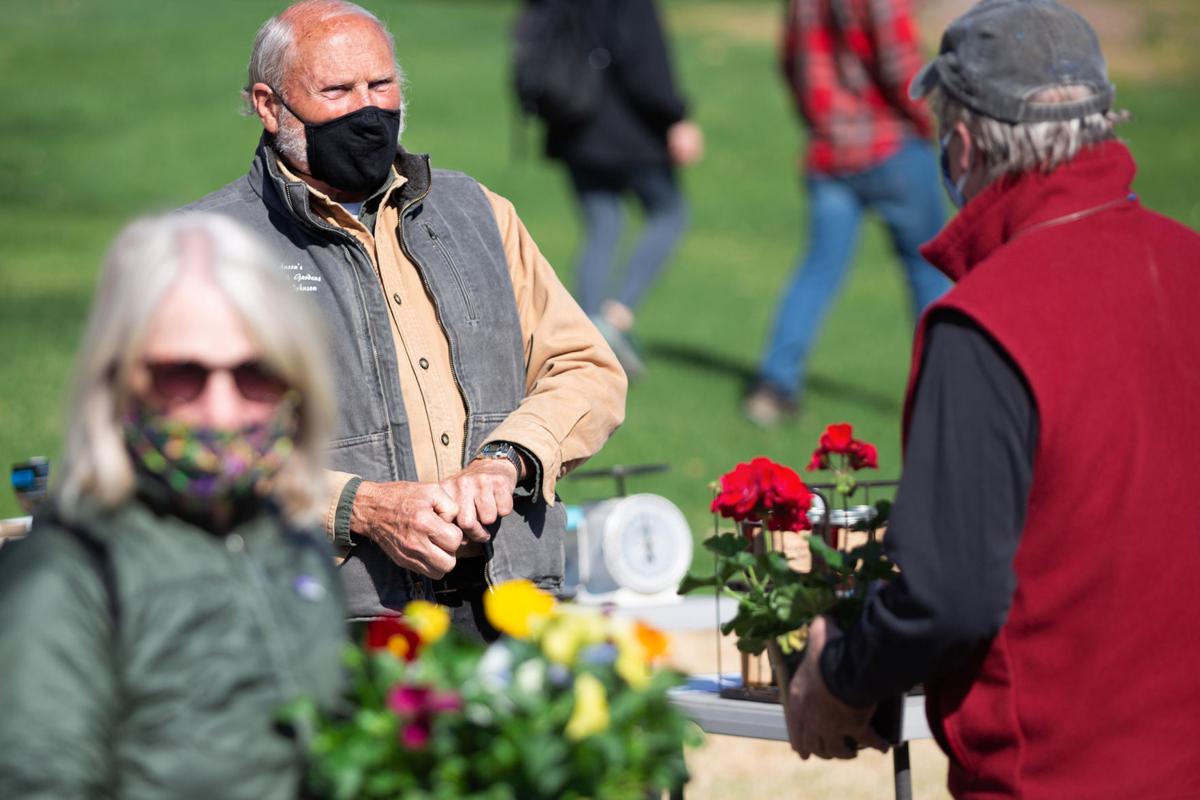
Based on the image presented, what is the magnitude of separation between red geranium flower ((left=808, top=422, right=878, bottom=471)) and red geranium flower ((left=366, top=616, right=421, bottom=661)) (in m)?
1.39

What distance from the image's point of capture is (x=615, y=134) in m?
9.30

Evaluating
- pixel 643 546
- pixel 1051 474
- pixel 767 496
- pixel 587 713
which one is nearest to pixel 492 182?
pixel 643 546

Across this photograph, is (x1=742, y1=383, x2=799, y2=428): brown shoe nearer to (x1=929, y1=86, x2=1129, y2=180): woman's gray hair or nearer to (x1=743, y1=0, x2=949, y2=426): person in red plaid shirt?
(x1=743, y1=0, x2=949, y2=426): person in red plaid shirt

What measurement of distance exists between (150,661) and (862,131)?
21.8ft

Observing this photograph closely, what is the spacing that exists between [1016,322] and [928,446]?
0.21 metres

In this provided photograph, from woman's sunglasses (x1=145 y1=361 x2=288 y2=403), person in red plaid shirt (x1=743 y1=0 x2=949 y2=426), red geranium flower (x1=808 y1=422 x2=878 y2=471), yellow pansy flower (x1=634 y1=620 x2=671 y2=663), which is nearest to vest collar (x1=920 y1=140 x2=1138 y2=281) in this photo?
yellow pansy flower (x1=634 y1=620 x2=671 y2=663)

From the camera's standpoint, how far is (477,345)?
3.60 m

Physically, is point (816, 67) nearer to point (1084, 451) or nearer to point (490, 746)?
point (1084, 451)

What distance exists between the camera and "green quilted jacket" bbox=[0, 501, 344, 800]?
1964mm

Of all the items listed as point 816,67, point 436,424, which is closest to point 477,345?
point 436,424

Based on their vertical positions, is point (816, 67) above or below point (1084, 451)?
above

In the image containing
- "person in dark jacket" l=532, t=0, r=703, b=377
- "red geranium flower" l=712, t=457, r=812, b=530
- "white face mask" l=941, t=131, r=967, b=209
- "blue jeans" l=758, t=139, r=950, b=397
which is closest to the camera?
"white face mask" l=941, t=131, r=967, b=209

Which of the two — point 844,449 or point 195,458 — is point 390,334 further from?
point 195,458

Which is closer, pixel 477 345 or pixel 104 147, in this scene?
pixel 477 345
